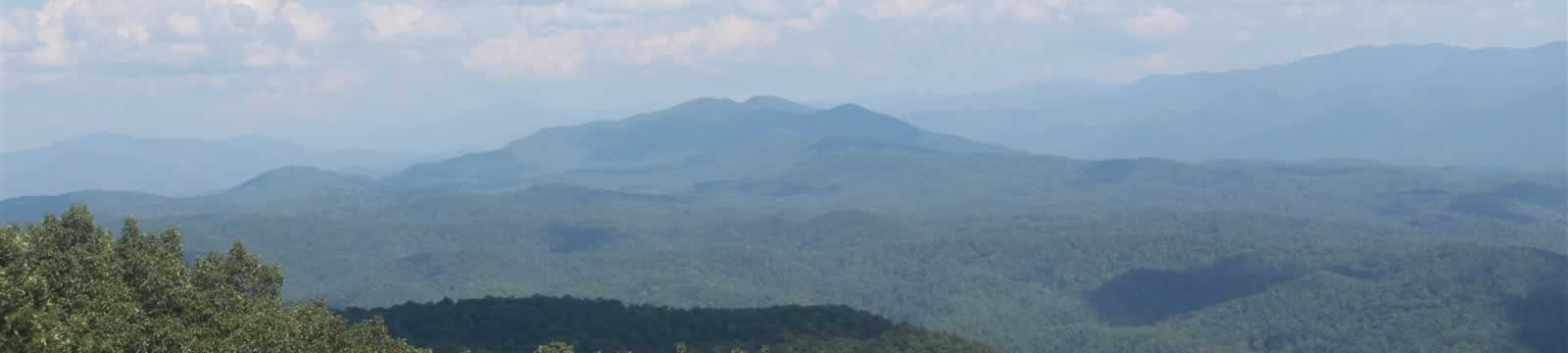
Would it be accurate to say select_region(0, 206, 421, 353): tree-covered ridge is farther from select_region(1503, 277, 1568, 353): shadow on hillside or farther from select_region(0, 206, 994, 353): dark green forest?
select_region(1503, 277, 1568, 353): shadow on hillside

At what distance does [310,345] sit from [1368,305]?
159 metres

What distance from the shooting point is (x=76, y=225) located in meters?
58.7

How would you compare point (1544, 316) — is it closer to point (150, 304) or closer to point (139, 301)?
point (150, 304)

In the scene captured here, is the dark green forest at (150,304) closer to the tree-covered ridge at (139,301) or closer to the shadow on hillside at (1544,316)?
the tree-covered ridge at (139,301)

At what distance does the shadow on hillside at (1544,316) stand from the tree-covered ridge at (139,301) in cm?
15641

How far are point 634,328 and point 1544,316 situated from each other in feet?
428

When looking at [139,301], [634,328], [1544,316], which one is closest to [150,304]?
[139,301]

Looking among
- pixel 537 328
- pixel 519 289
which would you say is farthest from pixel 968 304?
pixel 537 328

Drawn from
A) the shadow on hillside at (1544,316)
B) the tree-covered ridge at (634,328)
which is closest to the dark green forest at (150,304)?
the tree-covered ridge at (634,328)

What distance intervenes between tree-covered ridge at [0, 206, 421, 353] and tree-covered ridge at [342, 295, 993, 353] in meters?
38.7

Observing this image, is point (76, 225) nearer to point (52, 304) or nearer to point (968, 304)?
point (52, 304)

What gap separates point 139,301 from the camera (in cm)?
5022

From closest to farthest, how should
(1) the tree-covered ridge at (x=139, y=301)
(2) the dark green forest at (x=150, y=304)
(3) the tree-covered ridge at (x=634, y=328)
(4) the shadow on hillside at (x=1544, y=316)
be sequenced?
(1) the tree-covered ridge at (x=139, y=301), (2) the dark green forest at (x=150, y=304), (3) the tree-covered ridge at (x=634, y=328), (4) the shadow on hillside at (x=1544, y=316)

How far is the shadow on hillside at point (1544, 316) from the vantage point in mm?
152375
